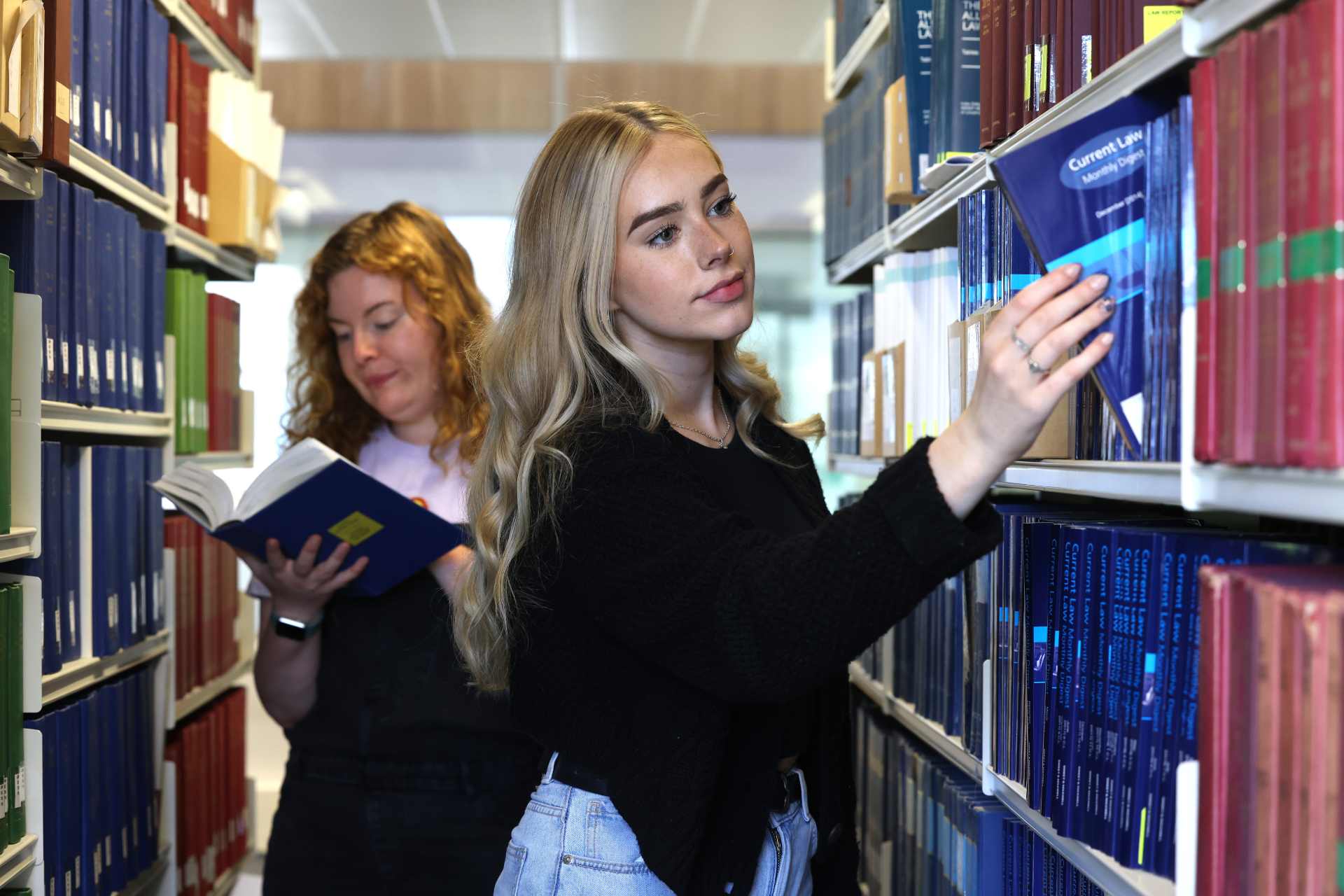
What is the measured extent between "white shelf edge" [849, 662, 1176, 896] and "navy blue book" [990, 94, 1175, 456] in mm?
456

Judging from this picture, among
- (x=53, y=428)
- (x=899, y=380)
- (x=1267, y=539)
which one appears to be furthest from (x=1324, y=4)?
(x=53, y=428)

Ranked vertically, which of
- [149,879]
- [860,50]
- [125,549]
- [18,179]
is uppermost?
[860,50]

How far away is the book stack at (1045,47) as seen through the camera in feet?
4.02

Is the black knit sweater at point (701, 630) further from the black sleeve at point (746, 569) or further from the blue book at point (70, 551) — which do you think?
the blue book at point (70, 551)

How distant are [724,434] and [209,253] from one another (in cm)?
155

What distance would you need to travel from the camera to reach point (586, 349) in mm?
1257

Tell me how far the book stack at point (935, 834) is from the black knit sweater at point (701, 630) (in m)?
0.26

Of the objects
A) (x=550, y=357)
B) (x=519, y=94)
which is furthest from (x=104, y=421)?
(x=519, y=94)

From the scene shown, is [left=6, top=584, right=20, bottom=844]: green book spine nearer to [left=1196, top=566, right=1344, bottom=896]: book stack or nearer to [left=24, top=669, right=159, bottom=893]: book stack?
[left=24, top=669, right=159, bottom=893]: book stack

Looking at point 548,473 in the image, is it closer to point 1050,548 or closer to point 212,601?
point 1050,548

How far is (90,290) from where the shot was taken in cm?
190

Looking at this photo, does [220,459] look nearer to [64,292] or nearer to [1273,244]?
[64,292]

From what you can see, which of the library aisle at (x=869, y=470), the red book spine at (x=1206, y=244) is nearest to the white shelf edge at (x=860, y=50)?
the library aisle at (x=869, y=470)

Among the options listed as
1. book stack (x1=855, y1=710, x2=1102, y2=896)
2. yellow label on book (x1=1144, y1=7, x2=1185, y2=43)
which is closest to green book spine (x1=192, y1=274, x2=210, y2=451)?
book stack (x1=855, y1=710, x2=1102, y2=896)
